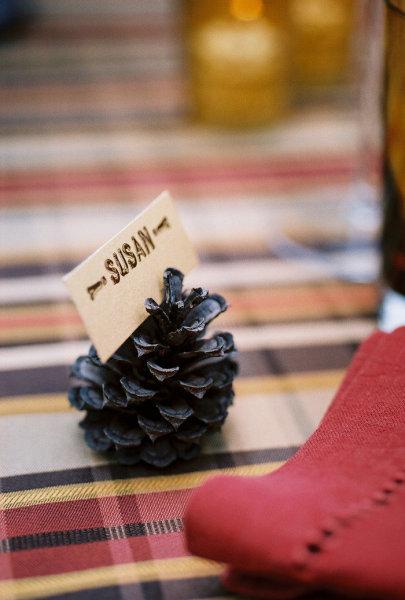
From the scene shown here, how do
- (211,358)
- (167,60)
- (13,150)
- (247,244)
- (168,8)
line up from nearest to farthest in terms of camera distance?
(211,358)
(247,244)
(13,150)
(167,60)
(168,8)

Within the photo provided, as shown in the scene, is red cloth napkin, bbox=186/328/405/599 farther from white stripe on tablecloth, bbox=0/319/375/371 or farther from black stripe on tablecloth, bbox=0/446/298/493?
white stripe on tablecloth, bbox=0/319/375/371

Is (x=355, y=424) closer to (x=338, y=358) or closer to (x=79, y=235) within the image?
(x=338, y=358)

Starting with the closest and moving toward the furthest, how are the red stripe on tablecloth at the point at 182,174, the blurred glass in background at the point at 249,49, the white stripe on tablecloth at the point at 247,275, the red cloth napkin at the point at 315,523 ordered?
the red cloth napkin at the point at 315,523
the white stripe on tablecloth at the point at 247,275
the red stripe on tablecloth at the point at 182,174
the blurred glass in background at the point at 249,49

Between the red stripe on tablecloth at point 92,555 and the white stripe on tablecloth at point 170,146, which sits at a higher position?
the white stripe on tablecloth at point 170,146

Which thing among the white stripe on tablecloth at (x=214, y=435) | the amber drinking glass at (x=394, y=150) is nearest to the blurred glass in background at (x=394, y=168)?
the amber drinking glass at (x=394, y=150)

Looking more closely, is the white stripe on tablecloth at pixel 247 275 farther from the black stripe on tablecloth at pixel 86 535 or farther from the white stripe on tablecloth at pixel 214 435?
the black stripe on tablecloth at pixel 86 535

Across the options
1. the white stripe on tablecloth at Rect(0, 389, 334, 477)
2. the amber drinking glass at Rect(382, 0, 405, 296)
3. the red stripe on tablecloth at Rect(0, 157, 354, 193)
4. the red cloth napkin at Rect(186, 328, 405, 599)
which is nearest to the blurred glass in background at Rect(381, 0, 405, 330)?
the amber drinking glass at Rect(382, 0, 405, 296)

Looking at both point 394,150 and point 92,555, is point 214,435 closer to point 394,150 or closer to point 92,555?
point 92,555

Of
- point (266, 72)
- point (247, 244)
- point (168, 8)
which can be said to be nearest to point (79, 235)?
point (247, 244)
